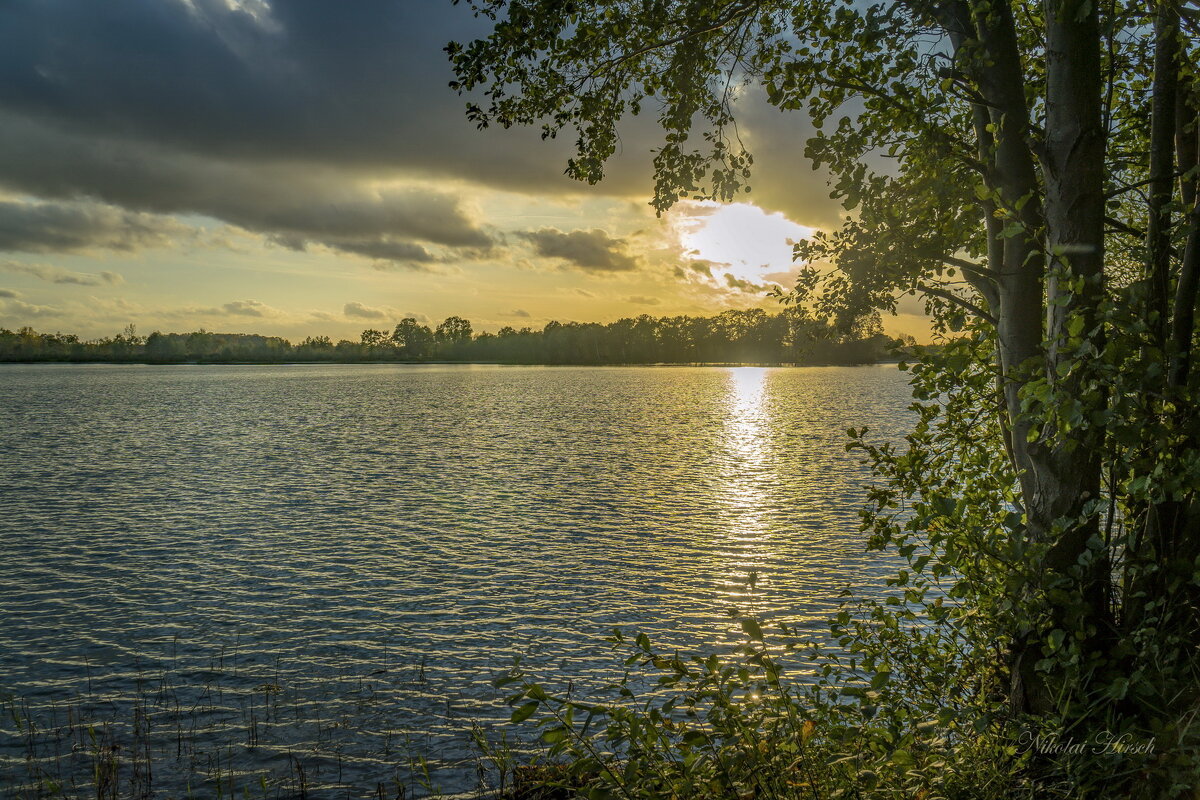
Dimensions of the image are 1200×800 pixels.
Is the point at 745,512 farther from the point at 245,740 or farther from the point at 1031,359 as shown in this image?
the point at 1031,359

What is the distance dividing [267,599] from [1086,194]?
1509 cm

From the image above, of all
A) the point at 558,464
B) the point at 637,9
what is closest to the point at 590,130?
the point at 637,9

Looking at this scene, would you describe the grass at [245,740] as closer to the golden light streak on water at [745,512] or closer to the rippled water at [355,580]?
the rippled water at [355,580]

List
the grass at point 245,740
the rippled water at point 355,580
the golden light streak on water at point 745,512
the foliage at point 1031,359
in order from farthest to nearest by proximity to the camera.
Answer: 1. the golden light streak on water at point 745,512
2. the rippled water at point 355,580
3. the grass at point 245,740
4. the foliage at point 1031,359

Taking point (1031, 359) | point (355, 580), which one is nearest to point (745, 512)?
point (355, 580)

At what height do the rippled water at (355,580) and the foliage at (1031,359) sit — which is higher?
the foliage at (1031,359)

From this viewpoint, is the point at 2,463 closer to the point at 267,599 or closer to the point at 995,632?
the point at 267,599

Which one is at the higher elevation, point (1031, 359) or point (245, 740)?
point (1031, 359)

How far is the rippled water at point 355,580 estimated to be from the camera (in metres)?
9.93

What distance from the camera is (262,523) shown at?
2256 cm

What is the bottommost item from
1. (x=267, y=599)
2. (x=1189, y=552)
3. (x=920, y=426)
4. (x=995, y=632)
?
(x=267, y=599)

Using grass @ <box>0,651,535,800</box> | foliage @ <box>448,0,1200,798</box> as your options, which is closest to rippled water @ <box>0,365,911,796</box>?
grass @ <box>0,651,535,800</box>

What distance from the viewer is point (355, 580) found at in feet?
54.4

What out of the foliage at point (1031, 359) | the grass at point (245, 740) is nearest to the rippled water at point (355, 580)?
the grass at point (245, 740)
